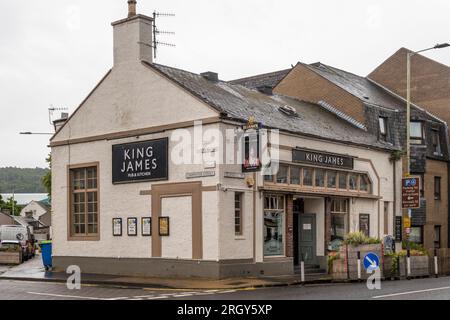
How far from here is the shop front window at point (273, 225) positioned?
88.9 feet

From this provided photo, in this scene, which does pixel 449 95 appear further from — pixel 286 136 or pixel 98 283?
pixel 98 283

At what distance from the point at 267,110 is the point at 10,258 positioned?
16.0 meters

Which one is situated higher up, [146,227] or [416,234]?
[146,227]

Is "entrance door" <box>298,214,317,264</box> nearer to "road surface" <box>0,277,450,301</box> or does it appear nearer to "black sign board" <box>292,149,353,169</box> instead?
"black sign board" <box>292,149,353,169</box>

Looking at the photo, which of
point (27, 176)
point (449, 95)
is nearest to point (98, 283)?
point (449, 95)

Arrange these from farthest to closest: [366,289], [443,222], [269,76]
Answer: [269,76], [443,222], [366,289]

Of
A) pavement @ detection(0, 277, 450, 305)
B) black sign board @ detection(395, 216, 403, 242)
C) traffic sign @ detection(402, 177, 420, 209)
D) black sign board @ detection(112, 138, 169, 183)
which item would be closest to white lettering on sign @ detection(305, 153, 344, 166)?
traffic sign @ detection(402, 177, 420, 209)

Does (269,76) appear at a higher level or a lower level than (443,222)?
higher

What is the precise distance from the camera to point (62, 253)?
31.0 metres

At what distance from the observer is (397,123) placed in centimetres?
3741

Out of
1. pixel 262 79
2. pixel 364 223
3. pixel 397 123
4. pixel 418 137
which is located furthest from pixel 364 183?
pixel 262 79

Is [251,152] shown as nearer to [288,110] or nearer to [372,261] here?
[372,261]
